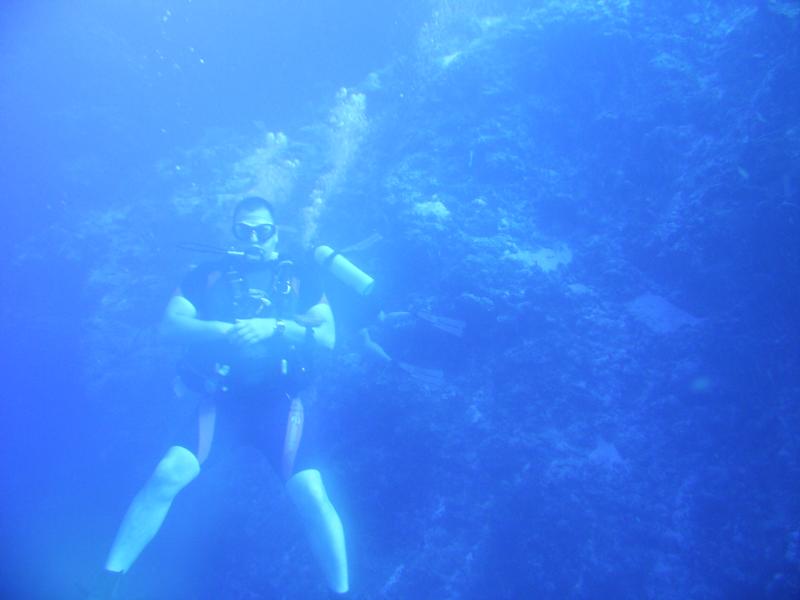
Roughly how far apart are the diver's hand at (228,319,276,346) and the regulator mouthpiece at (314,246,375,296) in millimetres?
1282

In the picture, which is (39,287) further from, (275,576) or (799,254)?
(799,254)

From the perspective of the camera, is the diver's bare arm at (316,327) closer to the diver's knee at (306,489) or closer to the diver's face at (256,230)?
the diver's face at (256,230)

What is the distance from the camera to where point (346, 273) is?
4.87 metres

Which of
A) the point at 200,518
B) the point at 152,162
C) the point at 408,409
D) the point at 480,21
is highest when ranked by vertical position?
the point at 480,21

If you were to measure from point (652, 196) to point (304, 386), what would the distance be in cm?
575

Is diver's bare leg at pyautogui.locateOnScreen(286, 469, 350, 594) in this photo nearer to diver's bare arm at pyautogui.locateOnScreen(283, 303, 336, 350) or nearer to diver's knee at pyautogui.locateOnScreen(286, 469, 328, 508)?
diver's knee at pyautogui.locateOnScreen(286, 469, 328, 508)

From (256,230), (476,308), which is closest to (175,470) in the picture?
(256,230)

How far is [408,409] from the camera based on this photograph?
523 cm

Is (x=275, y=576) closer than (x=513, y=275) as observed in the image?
Yes

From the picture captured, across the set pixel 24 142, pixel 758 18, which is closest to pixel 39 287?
pixel 24 142

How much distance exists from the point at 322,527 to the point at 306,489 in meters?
0.34

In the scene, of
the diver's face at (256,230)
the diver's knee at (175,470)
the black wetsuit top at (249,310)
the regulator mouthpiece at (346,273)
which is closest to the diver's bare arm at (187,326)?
the black wetsuit top at (249,310)

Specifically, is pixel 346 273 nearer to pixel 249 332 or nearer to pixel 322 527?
pixel 249 332

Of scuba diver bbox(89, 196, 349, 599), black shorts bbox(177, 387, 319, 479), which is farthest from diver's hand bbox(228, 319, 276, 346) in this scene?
black shorts bbox(177, 387, 319, 479)
